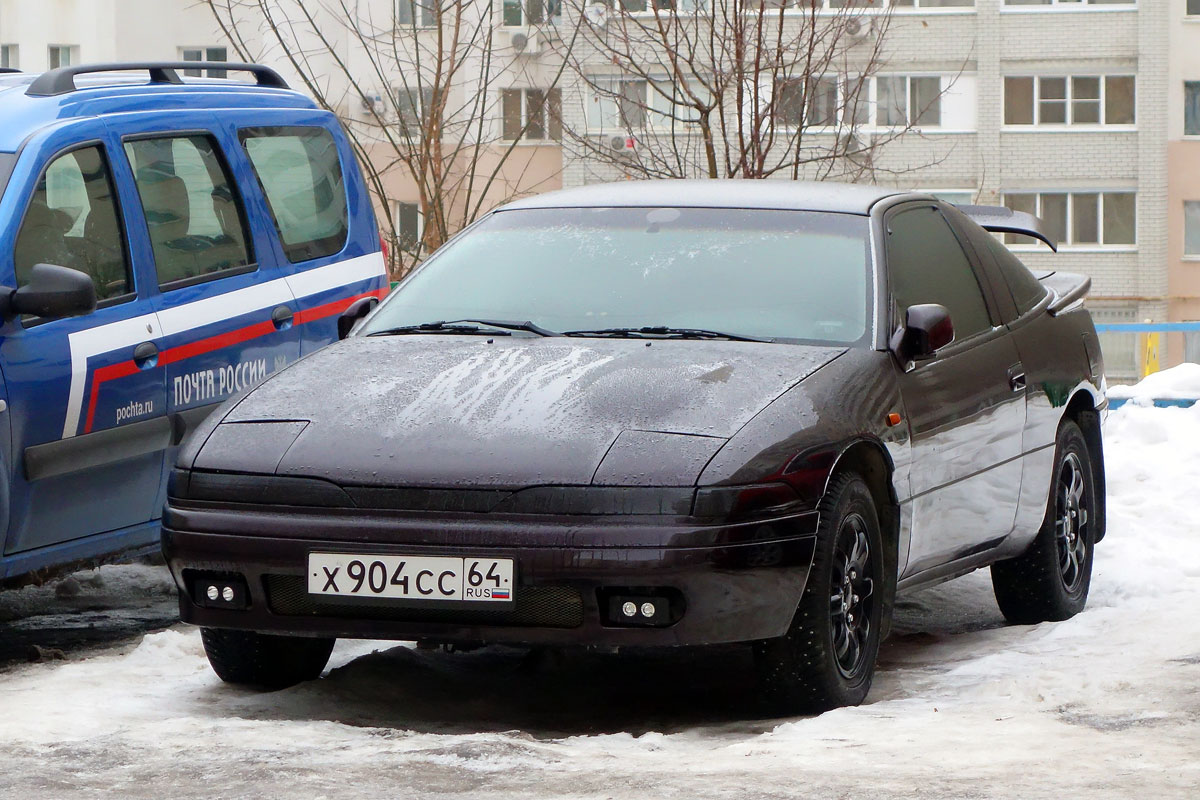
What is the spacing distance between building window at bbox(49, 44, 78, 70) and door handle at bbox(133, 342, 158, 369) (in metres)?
47.7

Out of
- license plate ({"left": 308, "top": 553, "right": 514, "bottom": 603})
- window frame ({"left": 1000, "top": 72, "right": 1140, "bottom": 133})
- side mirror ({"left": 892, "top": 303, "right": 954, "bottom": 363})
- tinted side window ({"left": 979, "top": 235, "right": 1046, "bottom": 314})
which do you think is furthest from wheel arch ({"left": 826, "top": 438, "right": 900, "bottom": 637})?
window frame ({"left": 1000, "top": 72, "right": 1140, "bottom": 133})

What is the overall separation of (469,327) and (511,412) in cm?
87

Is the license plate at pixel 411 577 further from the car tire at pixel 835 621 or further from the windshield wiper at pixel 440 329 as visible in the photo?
the windshield wiper at pixel 440 329

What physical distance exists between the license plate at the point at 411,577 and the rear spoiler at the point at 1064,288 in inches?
126

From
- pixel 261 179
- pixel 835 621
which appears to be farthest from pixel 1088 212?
pixel 835 621

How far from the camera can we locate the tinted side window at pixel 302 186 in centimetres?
762

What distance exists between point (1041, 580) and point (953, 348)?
1207mm

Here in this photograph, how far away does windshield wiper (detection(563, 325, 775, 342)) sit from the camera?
230 inches

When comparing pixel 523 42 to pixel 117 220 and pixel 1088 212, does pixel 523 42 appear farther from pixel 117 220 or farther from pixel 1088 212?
pixel 1088 212

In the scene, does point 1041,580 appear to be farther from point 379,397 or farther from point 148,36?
point 148,36

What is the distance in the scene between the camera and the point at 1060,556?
737 centimetres

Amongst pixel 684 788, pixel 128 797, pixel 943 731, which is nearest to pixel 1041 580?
pixel 943 731

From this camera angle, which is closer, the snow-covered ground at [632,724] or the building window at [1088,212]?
the snow-covered ground at [632,724]

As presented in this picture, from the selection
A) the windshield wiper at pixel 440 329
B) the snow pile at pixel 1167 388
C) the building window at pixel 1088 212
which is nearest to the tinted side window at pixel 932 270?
the windshield wiper at pixel 440 329
